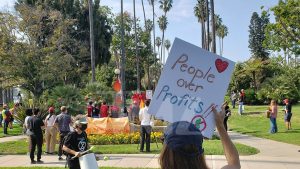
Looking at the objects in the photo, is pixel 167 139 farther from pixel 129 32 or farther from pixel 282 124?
pixel 129 32

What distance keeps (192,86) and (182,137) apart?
1.95 m

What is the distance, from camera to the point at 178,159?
2.24m

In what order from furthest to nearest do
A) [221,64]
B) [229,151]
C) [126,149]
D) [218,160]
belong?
[126,149] → [218,160] → [221,64] → [229,151]

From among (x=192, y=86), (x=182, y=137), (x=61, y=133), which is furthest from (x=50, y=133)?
(x=182, y=137)

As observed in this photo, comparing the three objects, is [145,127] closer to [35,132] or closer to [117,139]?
[117,139]

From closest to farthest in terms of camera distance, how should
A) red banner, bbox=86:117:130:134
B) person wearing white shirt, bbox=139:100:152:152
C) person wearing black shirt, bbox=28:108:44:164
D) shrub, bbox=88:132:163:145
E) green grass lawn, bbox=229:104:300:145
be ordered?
person wearing black shirt, bbox=28:108:44:164 < person wearing white shirt, bbox=139:100:152:152 < shrub, bbox=88:132:163:145 < green grass lawn, bbox=229:104:300:145 < red banner, bbox=86:117:130:134

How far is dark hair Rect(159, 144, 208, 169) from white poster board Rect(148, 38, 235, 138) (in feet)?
6.08

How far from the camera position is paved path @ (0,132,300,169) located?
11.9 meters

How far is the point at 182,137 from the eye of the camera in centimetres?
229

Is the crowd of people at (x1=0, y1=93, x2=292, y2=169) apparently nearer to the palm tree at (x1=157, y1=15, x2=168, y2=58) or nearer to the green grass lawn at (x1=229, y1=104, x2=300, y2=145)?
the green grass lawn at (x1=229, y1=104, x2=300, y2=145)

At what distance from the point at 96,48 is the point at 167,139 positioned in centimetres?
4772

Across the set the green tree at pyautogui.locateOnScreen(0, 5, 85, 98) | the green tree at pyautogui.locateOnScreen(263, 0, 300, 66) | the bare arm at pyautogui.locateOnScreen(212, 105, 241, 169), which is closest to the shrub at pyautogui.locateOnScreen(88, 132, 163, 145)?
the green tree at pyautogui.locateOnScreen(263, 0, 300, 66)

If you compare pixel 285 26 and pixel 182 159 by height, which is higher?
pixel 285 26

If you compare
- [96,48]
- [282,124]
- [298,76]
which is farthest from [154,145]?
[96,48]
